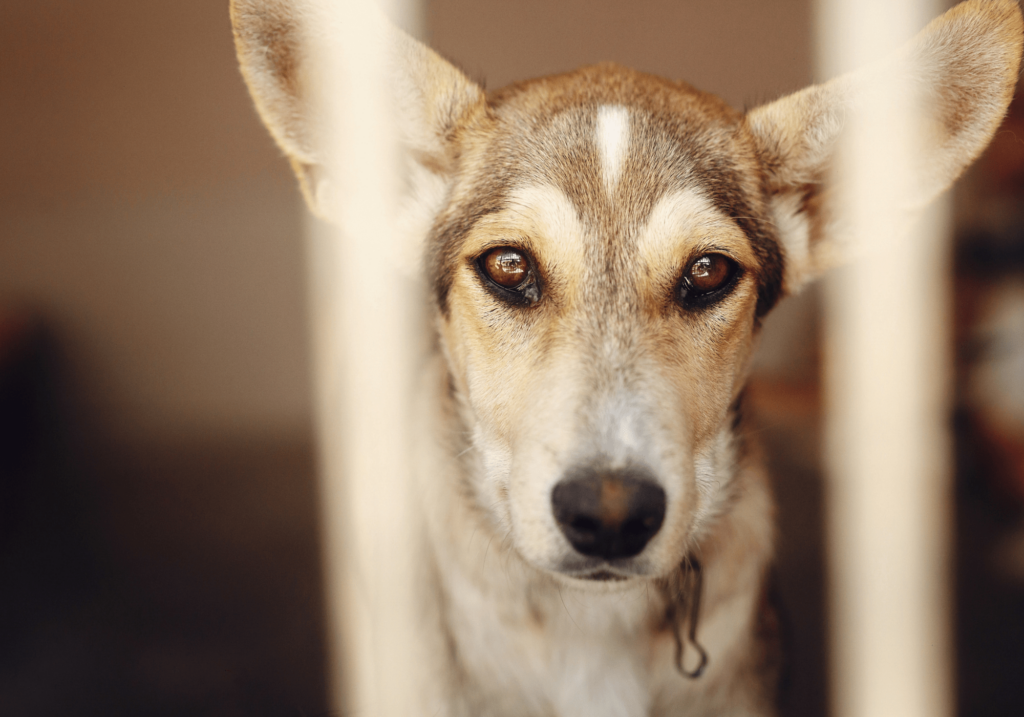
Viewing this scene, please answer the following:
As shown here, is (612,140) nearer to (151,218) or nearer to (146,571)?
(146,571)

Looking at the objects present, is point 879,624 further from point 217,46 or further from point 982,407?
point 217,46

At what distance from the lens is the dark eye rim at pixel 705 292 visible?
142 centimetres

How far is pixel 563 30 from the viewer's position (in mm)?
3996

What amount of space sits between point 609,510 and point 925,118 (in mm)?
1145

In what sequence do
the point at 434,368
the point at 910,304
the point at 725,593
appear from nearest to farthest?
the point at 725,593
the point at 434,368
the point at 910,304

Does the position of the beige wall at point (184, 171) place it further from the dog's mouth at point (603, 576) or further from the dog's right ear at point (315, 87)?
the dog's mouth at point (603, 576)

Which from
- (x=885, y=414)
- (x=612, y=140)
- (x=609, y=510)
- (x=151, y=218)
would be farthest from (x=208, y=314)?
(x=885, y=414)

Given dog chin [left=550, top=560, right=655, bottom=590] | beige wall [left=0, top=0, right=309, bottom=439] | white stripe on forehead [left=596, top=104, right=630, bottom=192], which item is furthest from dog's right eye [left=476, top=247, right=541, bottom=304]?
beige wall [left=0, top=0, right=309, bottom=439]

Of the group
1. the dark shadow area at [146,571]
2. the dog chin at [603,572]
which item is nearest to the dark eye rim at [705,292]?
the dog chin at [603,572]

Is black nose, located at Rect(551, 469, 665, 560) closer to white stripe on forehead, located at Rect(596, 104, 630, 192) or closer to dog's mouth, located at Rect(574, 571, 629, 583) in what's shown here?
dog's mouth, located at Rect(574, 571, 629, 583)

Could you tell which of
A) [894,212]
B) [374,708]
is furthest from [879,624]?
[374,708]

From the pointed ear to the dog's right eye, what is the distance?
641mm

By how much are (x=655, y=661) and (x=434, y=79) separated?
1.45m

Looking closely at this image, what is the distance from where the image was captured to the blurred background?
119 inches
